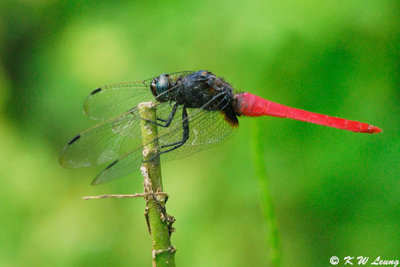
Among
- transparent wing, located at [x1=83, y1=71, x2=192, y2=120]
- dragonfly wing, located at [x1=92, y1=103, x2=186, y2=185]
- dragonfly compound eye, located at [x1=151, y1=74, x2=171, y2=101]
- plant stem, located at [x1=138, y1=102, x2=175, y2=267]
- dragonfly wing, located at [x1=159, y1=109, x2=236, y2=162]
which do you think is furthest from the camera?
transparent wing, located at [x1=83, y1=71, x2=192, y2=120]

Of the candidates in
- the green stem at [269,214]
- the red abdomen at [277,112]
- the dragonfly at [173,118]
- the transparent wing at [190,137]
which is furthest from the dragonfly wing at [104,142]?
the green stem at [269,214]

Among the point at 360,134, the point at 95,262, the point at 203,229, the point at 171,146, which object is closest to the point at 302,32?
the point at 360,134

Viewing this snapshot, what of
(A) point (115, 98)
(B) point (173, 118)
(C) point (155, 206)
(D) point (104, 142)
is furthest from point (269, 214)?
(A) point (115, 98)

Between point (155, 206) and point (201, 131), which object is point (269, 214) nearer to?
point (155, 206)

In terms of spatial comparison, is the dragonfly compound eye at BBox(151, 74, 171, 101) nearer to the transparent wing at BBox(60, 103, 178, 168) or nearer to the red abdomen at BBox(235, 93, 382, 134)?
the transparent wing at BBox(60, 103, 178, 168)

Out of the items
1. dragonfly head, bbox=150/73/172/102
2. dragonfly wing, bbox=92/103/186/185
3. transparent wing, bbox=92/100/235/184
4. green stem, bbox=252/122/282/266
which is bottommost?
green stem, bbox=252/122/282/266

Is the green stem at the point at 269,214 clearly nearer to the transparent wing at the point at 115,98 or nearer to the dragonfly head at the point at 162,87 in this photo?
the dragonfly head at the point at 162,87

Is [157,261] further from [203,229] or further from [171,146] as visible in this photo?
[203,229]

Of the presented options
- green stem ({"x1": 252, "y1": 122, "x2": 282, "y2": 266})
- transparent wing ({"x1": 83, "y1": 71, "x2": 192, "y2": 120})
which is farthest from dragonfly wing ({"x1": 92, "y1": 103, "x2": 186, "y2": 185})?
green stem ({"x1": 252, "y1": 122, "x2": 282, "y2": 266})
